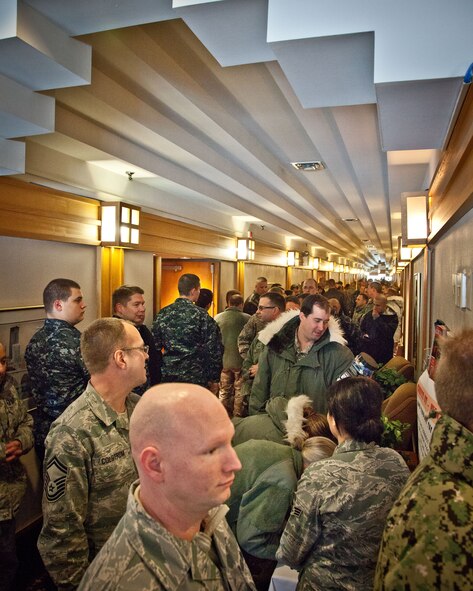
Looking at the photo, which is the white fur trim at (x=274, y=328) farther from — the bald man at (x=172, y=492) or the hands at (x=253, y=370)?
the bald man at (x=172, y=492)

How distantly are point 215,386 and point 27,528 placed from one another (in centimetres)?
204

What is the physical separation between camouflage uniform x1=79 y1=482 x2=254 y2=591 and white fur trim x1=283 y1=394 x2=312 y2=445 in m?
1.22

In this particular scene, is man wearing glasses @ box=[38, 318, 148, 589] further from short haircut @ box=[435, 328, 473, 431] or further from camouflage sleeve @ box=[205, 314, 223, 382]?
camouflage sleeve @ box=[205, 314, 223, 382]

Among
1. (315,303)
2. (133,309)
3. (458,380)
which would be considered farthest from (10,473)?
(458,380)

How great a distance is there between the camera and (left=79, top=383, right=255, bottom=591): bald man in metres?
1.16

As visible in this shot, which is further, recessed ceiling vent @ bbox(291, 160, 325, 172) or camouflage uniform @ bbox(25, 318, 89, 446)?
recessed ceiling vent @ bbox(291, 160, 325, 172)

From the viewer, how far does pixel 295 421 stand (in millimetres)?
2529

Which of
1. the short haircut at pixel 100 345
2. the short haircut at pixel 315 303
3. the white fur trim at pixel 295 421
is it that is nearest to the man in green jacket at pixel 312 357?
the short haircut at pixel 315 303

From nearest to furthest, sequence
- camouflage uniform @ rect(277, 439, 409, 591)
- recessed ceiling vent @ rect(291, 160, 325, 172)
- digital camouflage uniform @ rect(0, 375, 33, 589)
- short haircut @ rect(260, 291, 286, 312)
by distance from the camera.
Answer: camouflage uniform @ rect(277, 439, 409, 591) < digital camouflage uniform @ rect(0, 375, 33, 589) < short haircut @ rect(260, 291, 286, 312) < recessed ceiling vent @ rect(291, 160, 325, 172)

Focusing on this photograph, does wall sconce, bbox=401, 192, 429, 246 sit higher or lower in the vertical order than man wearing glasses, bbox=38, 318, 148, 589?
higher

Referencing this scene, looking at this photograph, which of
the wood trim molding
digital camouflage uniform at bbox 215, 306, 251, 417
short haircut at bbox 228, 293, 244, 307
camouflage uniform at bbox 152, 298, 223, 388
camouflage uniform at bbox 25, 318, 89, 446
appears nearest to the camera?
the wood trim molding

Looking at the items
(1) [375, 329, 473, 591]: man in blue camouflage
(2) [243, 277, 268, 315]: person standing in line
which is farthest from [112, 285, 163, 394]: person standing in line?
(2) [243, 277, 268, 315]: person standing in line

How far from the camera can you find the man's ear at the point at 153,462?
3.95 ft

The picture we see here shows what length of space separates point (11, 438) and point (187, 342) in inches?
77.9
